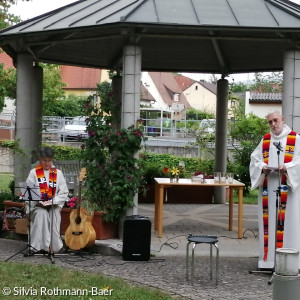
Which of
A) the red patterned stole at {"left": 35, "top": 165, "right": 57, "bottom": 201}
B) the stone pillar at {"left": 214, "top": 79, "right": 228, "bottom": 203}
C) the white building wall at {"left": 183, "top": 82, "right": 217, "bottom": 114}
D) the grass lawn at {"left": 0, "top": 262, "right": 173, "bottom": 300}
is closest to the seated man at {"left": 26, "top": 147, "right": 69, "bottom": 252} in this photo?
the red patterned stole at {"left": 35, "top": 165, "right": 57, "bottom": 201}

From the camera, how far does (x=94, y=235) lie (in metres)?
10.1

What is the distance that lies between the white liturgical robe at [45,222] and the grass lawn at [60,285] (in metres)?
1.12

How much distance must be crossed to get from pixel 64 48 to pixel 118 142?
4.78m

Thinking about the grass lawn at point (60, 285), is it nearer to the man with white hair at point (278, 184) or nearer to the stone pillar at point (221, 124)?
the man with white hair at point (278, 184)

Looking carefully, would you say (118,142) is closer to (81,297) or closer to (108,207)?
(108,207)

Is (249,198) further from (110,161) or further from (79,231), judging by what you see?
(79,231)

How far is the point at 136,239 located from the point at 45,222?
1.49 m

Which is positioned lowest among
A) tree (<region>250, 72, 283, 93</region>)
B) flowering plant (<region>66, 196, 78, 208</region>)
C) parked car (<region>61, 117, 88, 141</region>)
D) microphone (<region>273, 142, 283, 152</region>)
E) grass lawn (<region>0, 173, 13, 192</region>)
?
grass lawn (<region>0, 173, 13, 192</region>)

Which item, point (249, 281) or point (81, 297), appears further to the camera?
point (249, 281)

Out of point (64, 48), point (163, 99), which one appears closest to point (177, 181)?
point (64, 48)

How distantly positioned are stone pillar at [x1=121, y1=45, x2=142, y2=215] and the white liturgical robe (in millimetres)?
1193

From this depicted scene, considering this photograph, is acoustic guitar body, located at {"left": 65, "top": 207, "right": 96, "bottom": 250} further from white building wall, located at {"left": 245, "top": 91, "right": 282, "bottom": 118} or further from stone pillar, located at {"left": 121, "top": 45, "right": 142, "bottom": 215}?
white building wall, located at {"left": 245, "top": 91, "right": 282, "bottom": 118}

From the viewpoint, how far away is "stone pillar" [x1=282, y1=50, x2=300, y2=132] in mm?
10625

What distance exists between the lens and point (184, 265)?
9.50m
